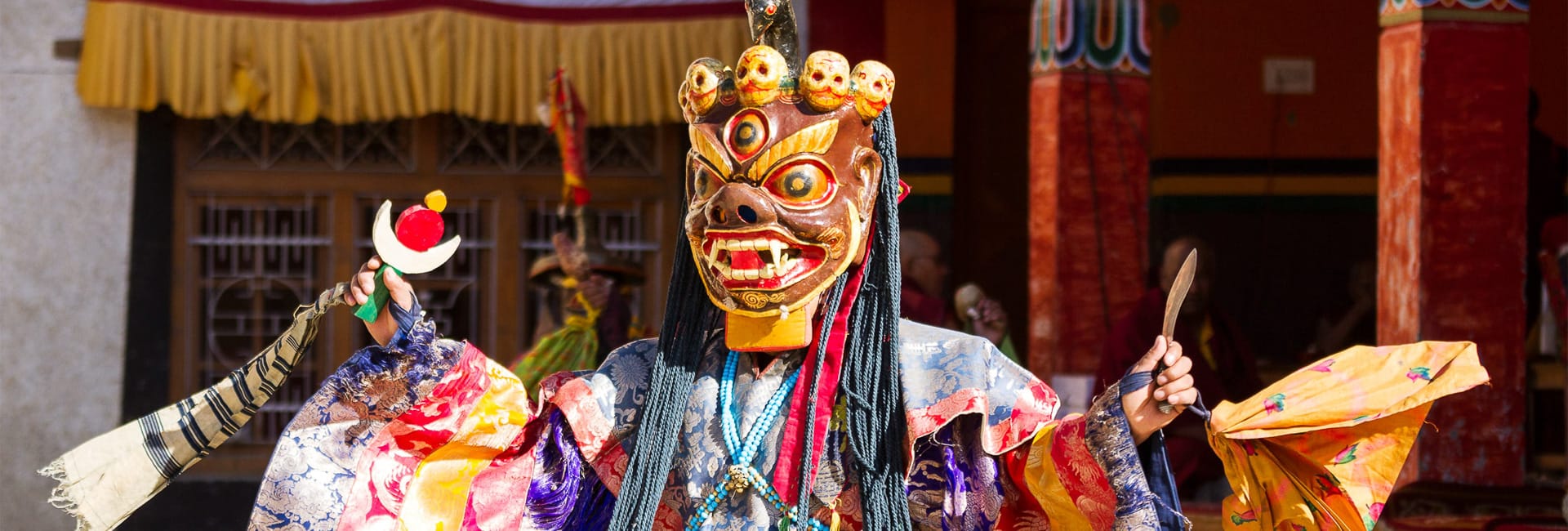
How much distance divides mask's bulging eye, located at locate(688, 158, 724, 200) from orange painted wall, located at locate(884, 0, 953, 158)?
13.9ft

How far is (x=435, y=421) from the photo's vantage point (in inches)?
108

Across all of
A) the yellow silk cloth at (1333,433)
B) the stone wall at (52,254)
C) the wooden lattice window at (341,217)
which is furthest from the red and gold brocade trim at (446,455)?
the stone wall at (52,254)

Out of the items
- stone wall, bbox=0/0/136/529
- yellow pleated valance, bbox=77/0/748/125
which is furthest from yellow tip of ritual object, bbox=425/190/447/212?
stone wall, bbox=0/0/136/529

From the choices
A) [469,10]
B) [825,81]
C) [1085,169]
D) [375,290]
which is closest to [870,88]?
[825,81]

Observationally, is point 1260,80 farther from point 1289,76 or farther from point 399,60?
point 399,60

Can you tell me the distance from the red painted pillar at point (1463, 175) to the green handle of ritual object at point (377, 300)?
3.11 meters

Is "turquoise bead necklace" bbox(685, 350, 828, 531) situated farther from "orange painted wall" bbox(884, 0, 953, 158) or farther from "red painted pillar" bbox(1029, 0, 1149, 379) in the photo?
"orange painted wall" bbox(884, 0, 953, 158)

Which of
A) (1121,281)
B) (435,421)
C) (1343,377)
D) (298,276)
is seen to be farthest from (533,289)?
(1343,377)

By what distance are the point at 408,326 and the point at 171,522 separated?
14.8 ft

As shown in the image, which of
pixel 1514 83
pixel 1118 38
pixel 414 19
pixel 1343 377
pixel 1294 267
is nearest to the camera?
pixel 1343 377

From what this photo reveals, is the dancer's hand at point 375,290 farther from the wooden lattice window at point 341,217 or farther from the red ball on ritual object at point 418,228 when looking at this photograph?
the wooden lattice window at point 341,217

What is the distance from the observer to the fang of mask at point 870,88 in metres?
2.80

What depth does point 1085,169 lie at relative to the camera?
5.68 meters

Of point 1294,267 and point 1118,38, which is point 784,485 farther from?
point 1294,267
